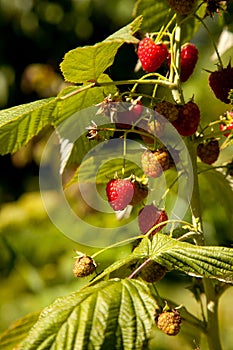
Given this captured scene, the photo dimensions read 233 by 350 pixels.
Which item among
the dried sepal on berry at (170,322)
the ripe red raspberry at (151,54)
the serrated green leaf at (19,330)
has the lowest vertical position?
the serrated green leaf at (19,330)

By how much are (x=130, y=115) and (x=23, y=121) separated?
164mm

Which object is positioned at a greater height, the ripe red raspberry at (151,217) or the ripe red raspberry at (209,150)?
the ripe red raspberry at (209,150)

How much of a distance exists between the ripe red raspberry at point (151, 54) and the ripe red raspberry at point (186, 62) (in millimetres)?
63

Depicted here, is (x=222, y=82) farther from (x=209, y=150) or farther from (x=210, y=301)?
(x=210, y=301)

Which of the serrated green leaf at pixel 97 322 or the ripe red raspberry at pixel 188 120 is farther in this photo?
the ripe red raspberry at pixel 188 120

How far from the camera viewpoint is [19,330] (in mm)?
1279

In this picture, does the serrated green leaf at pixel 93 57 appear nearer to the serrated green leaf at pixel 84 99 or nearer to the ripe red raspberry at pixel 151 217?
Result: the serrated green leaf at pixel 84 99

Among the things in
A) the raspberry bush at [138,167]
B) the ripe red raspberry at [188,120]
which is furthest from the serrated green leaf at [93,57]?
the ripe red raspberry at [188,120]

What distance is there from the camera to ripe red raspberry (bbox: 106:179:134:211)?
1.12m

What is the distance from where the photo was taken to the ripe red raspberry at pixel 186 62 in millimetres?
1245

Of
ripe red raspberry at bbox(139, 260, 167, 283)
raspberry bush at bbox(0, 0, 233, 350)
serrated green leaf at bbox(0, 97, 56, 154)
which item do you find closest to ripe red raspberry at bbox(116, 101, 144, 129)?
raspberry bush at bbox(0, 0, 233, 350)

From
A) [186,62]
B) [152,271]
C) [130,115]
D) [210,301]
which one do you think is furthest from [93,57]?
[210,301]

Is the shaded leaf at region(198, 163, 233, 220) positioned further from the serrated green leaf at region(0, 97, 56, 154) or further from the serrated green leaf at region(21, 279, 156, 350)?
the serrated green leaf at region(21, 279, 156, 350)

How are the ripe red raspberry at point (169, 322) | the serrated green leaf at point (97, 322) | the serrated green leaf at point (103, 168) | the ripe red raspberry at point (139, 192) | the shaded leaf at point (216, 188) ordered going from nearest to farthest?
the serrated green leaf at point (97, 322) → the ripe red raspberry at point (169, 322) → the ripe red raspberry at point (139, 192) → the serrated green leaf at point (103, 168) → the shaded leaf at point (216, 188)
